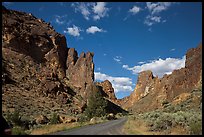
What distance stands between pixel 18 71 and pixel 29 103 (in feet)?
49.7

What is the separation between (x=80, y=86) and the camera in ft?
323

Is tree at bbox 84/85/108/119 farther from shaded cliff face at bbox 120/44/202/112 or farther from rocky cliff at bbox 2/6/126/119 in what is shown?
shaded cliff face at bbox 120/44/202/112

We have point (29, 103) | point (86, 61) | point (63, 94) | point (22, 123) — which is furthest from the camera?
point (86, 61)

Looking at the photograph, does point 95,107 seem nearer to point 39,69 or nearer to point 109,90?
point 39,69

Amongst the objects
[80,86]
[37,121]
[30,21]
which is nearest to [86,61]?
[80,86]

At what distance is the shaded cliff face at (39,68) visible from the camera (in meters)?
62.6

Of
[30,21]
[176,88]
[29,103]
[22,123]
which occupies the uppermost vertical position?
[30,21]

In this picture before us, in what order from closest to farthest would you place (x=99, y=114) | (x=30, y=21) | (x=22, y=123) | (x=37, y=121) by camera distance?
(x=22, y=123)
(x=37, y=121)
(x=99, y=114)
(x=30, y=21)

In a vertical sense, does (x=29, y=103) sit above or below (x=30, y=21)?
below

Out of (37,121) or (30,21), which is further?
(30,21)

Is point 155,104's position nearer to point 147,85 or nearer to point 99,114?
point 147,85

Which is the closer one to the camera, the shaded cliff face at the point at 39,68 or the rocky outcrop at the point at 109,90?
the shaded cliff face at the point at 39,68

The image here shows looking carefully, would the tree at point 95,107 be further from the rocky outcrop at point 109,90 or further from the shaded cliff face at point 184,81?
the rocky outcrop at point 109,90

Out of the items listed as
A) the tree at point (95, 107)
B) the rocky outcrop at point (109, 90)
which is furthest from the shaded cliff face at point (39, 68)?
the rocky outcrop at point (109, 90)
